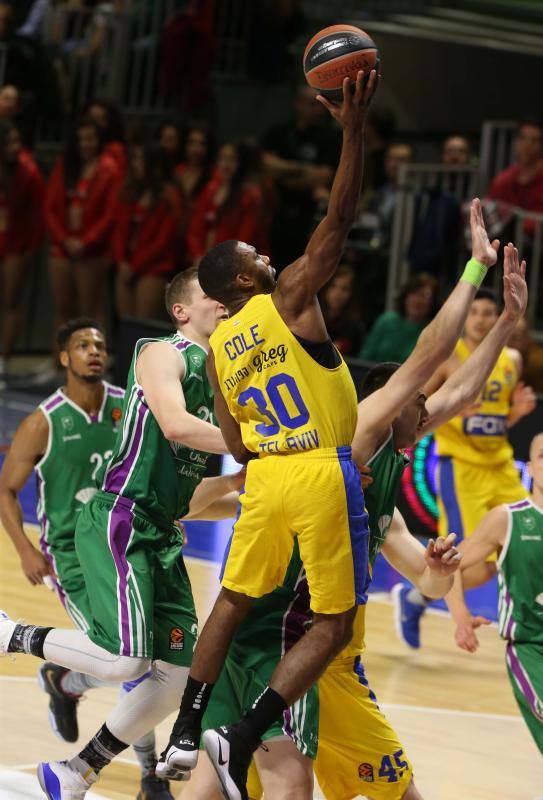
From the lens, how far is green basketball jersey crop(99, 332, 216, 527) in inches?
208

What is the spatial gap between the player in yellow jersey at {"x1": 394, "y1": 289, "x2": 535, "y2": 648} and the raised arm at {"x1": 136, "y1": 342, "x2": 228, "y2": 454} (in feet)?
11.4

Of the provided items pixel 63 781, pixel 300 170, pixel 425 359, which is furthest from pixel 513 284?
pixel 300 170

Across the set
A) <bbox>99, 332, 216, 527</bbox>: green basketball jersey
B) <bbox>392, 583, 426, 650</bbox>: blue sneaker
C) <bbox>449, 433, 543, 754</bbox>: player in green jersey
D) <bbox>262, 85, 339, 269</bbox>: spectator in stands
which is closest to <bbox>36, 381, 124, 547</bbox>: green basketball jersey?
<bbox>99, 332, 216, 527</bbox>: green basketball jersey

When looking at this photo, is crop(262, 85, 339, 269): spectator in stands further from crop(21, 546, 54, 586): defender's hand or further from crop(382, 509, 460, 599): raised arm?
crop(382, 509, 460, 599): raised arm

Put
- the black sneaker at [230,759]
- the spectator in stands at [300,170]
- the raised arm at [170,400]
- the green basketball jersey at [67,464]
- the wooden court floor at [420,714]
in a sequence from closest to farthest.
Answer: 1. the black sneaker at [230,759]
2. the raised arm at [170,400]
3. the wooden court floor at [420,714]
4. the green basketball jersey at [67,464]
5. the spectator in stands at [300,170]

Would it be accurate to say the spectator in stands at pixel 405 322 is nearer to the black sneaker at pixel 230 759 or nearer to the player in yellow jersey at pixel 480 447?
the player in yellow jersey at pixel 480 447

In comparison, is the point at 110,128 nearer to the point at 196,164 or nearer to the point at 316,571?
the point at 196,164

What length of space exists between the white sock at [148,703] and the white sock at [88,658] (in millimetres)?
68

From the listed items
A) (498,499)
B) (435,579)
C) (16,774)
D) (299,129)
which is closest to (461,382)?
(435,579)

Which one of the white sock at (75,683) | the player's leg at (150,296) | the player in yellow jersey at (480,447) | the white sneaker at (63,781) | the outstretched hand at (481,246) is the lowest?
the player's leg at (150,296)

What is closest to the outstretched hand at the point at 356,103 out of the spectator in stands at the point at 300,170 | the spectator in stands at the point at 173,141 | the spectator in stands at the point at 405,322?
the spectator in stands at the point at 405,322

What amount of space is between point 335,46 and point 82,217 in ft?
32.7

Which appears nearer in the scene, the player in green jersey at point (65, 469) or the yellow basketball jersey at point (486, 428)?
the player in green jersey at point (65, 469)

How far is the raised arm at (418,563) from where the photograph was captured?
16.1ft
